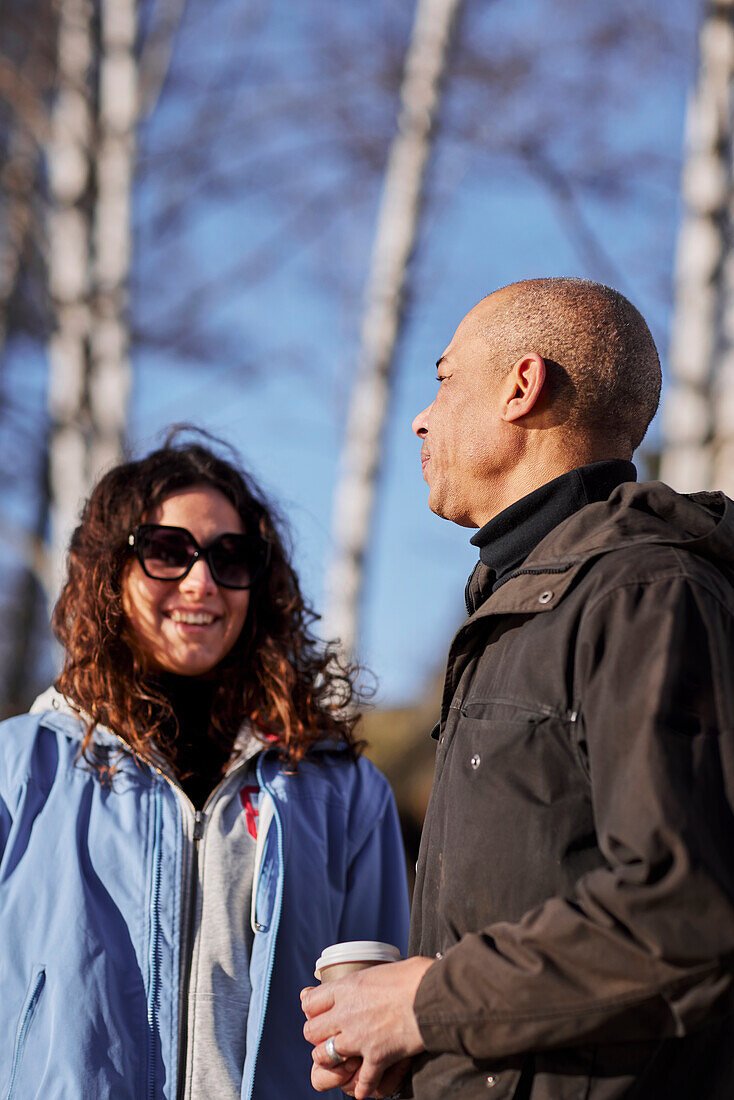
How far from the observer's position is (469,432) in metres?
1.95

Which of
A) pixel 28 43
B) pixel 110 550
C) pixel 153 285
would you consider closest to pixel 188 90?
pixel 28 43

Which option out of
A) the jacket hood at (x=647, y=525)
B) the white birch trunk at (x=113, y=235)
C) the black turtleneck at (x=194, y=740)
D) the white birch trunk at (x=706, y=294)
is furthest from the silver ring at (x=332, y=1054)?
the white birch trunk at (x=113, y=235)

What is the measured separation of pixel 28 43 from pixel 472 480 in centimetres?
686

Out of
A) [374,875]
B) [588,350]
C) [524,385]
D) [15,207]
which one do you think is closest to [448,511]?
[524,385]

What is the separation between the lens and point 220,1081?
2.21 metres

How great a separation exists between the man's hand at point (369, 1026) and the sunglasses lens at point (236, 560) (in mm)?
1269

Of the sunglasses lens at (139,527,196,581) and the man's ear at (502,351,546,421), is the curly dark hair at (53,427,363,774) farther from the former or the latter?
the man's ear at (502,351,546,421)

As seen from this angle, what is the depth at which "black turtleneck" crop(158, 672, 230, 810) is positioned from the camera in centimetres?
259

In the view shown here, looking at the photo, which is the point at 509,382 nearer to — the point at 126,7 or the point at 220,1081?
the point at 220,1081

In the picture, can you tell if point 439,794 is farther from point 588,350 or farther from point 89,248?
point 89,248

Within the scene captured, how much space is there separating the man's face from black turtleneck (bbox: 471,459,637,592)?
0.22 ft

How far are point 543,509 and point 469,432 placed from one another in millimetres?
211

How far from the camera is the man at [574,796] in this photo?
1.34 meters

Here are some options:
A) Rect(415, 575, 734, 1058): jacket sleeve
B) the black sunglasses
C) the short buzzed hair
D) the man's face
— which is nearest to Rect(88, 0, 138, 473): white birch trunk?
the black sunglasses
